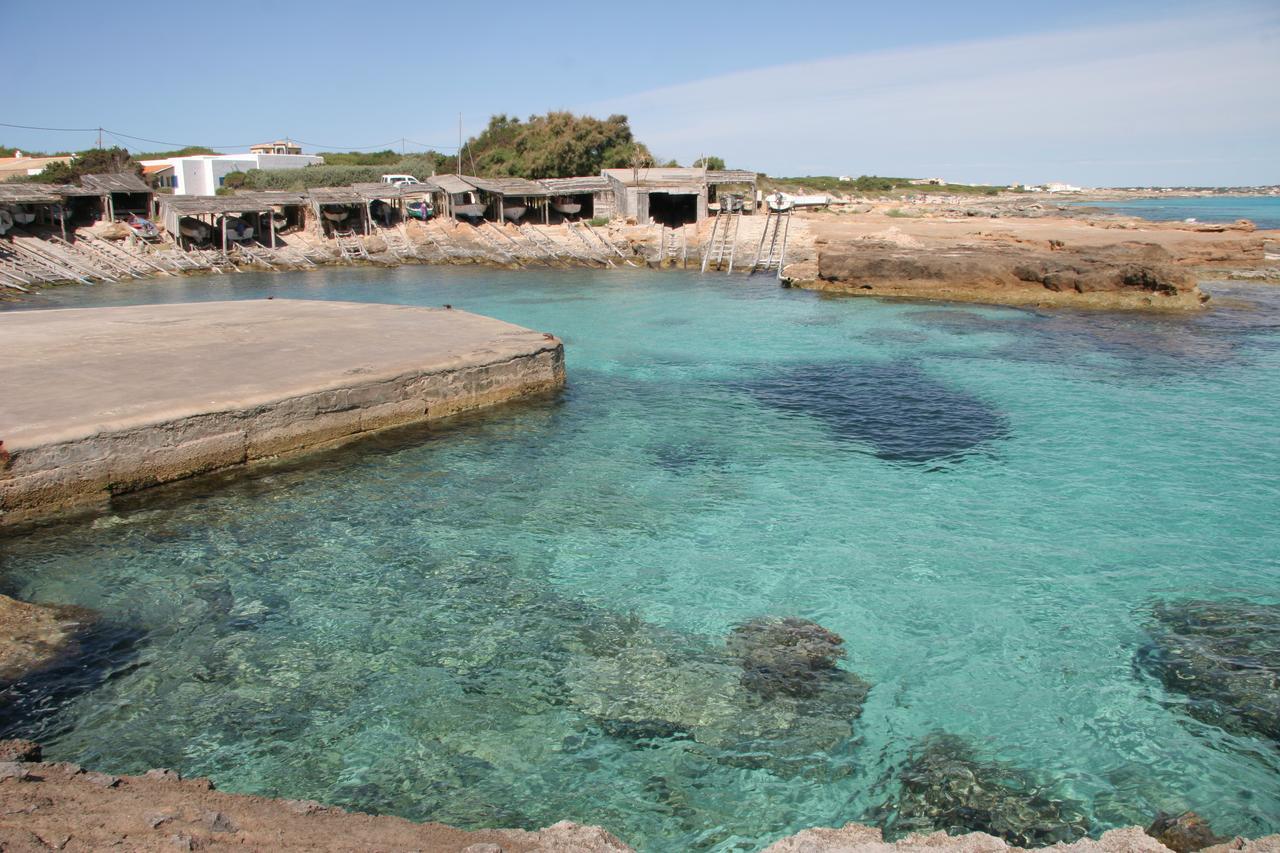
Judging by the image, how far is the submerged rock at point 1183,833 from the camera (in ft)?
12.1

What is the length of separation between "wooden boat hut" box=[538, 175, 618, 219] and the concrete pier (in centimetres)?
2560

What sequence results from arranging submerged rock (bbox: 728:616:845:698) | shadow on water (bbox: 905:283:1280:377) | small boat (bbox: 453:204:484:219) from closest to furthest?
submerged rock (bbox: 728:616:845:698)
shadow on water (bbox: 905:283:1280:377)
small boat (bbox: 453:204:484:219)

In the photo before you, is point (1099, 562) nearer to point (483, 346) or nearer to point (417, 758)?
point (417, 758)

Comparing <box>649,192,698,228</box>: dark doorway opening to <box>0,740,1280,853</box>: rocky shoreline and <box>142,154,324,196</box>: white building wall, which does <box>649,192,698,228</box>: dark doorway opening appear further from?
<box>0,740,1280,853</box>: rocky shoreline

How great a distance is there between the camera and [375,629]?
19.5 ft

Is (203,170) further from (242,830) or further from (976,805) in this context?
(976,805)

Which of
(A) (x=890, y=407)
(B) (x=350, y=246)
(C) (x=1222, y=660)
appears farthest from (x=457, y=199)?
(C) (x=1222, y=660)

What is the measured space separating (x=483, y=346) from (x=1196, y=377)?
38.6ft

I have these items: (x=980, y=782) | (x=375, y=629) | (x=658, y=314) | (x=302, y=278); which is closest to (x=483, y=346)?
(x=375, y=629)

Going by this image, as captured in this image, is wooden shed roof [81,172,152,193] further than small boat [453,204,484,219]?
No

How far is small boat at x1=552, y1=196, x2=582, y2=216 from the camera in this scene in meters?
39.8

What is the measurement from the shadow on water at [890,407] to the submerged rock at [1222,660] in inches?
158

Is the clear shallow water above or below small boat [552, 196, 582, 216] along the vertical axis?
below

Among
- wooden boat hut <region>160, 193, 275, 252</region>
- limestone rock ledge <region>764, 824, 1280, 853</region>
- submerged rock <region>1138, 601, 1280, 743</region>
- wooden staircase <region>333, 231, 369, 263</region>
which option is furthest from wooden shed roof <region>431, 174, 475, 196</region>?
limestone rock ledge <region>764, 824, 1280, 853</region>
